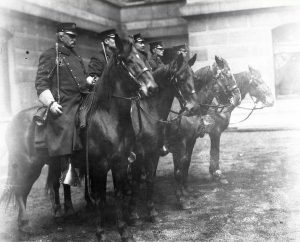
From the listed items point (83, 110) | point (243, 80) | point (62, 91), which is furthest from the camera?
point (243, 80)

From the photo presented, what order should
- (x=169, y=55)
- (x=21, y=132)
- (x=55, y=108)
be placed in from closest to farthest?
1. (x=55, y=108)
2. (x=21, y=132)
3. (x=169, y=55)

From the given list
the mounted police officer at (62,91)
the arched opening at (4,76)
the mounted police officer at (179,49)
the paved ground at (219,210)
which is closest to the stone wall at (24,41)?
the arched opening at (4,76)

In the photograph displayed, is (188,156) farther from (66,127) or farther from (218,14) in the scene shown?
(218,14)

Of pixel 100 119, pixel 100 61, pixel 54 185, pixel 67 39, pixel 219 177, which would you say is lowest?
pixel 219 177

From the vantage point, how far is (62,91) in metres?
5.18

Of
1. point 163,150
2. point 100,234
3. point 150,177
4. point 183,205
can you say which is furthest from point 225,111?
point 100,234

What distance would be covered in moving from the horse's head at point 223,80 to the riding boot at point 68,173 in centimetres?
324

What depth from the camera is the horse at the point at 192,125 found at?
655 cm

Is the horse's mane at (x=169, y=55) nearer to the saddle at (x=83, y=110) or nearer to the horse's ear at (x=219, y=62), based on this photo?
the horse's ear at (x=219, y=62)

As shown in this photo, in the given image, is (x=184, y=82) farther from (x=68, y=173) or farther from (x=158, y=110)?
(x=68, y=173)

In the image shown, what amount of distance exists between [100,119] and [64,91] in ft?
2.47

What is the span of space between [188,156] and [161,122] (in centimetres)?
123

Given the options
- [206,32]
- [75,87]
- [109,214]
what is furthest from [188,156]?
[206,32]

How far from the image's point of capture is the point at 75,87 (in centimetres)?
524
